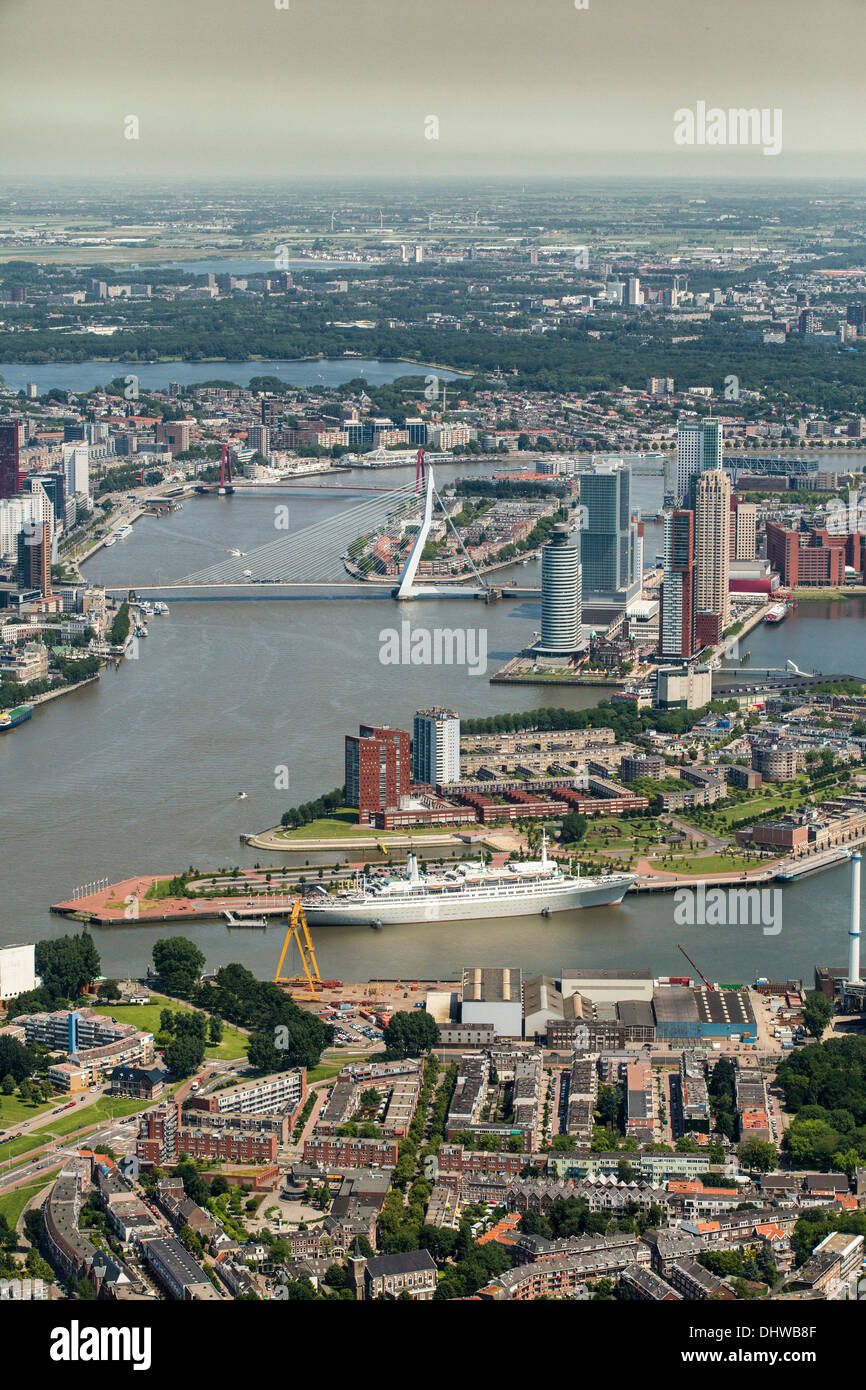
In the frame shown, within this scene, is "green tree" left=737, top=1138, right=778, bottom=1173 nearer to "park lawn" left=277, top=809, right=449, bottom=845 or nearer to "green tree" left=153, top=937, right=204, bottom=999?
"green tree" left=153, top=937, right=204, bottom=999

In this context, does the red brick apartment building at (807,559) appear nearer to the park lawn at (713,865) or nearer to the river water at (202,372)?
the park lawn at (713,865)

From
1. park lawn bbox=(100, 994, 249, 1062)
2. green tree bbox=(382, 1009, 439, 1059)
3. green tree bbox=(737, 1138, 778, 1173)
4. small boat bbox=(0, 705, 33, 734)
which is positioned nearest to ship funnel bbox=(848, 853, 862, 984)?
green tree bbox=(382, 1009, 439, 1059)

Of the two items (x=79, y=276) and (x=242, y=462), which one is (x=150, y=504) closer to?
(x=242, y=462)

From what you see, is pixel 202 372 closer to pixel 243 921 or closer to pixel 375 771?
pixel 375 771

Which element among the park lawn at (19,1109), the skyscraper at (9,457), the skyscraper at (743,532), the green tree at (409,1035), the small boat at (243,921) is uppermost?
the skyscraper at (9,457)

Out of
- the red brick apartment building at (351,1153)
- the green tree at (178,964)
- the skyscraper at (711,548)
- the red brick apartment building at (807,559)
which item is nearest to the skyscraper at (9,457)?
the red brick apartment building at (807,559)

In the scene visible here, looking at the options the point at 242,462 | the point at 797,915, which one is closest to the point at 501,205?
the point at 242,462
